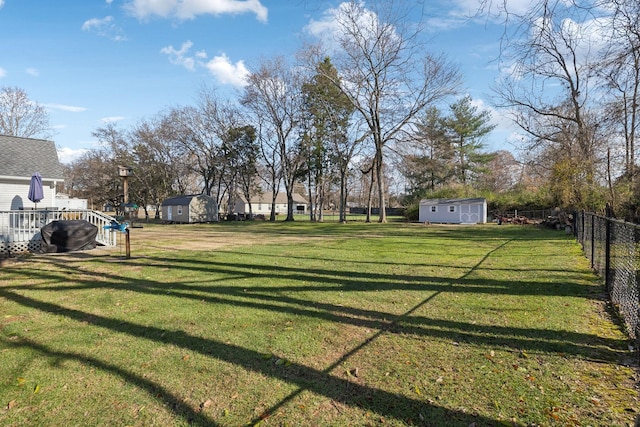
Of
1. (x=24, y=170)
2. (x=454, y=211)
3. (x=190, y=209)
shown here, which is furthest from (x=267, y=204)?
(x=24, y=170)

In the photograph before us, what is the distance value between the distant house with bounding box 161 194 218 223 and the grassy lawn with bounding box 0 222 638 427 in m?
26.2

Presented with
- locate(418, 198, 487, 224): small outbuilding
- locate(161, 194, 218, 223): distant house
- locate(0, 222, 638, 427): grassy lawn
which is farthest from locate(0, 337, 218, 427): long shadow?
locate(418, 198, 487, 224): small outbuilding

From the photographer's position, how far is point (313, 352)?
3.65 metres

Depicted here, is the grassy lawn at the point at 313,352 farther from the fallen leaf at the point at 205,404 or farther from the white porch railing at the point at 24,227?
the white porch railing at the point at 24,227

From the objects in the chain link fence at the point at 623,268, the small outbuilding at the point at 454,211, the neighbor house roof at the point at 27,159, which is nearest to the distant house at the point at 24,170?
the neighbor house roof at the point at 27,159

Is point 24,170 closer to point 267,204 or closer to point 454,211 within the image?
point 454,211

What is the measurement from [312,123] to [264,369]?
106 feet

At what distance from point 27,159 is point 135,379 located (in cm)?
1875

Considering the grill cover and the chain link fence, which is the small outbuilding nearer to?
the chain link fence

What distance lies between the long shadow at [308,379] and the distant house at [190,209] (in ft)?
96.0

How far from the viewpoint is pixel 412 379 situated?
3.08 meters

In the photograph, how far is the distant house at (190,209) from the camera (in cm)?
3259

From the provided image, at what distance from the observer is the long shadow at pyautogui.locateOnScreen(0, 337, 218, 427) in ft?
8.41

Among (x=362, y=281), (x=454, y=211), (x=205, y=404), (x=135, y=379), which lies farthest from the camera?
(x=454, y=211)
